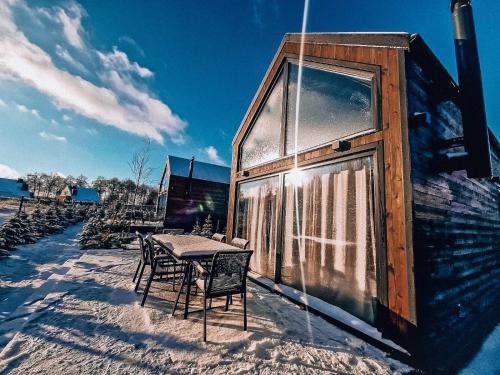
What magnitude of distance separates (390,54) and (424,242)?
2731 mm

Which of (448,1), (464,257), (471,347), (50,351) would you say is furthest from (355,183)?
(50,351)

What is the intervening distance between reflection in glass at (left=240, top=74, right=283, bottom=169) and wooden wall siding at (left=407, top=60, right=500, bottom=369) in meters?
3.13

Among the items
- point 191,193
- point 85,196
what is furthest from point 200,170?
point 85,196

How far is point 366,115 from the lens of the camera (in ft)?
11.9

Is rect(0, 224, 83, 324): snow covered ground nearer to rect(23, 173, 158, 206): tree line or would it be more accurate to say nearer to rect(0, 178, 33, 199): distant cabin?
rect(0, 178, 33, 199): distant cabin

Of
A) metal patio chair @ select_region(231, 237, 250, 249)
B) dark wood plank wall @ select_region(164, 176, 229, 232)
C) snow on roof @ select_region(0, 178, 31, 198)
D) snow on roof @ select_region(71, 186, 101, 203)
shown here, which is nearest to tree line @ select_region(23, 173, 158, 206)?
snow on roof @ select_region(71, 186, 101, 203)

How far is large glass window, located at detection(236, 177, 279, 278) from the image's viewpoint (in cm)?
541

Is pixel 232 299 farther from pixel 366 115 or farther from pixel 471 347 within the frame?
pixel 471 347

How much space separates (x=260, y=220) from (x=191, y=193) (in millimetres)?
13402

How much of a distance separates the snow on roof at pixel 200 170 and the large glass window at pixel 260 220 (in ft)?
41.6

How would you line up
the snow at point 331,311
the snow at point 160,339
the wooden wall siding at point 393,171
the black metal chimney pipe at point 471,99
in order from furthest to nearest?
the black metal chimney pipe at point 471,99 → the snow at point 331,311 → the wooden wall siding at point 393,171 → the snow at point 160,339

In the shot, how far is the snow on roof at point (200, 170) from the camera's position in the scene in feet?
60.5

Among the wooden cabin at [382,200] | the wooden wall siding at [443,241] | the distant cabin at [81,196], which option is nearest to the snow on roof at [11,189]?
the distant cabin at [81,196]

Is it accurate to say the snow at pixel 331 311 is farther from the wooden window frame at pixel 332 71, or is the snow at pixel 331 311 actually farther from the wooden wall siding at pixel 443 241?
the wooden window frame at pixel 332 71
